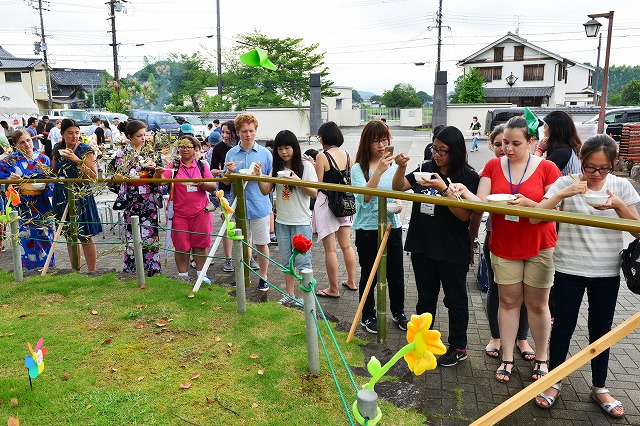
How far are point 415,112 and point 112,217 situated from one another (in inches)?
1294

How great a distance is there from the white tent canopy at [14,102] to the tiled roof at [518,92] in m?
36.9

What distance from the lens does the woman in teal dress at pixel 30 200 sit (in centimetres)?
582

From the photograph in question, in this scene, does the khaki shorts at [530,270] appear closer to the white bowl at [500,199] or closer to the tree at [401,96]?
the white bowl at [500,199]

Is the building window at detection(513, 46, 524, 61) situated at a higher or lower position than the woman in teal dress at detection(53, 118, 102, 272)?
higher

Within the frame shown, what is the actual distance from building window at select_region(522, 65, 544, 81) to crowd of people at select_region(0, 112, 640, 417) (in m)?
47.5

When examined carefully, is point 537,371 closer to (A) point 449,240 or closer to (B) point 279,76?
(A) point 449,240

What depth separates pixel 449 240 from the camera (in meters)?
3.49

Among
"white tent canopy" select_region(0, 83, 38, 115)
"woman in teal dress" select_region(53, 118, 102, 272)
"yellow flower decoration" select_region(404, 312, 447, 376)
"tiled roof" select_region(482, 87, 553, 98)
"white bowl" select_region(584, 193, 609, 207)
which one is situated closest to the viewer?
"yellow flower decoration" select_region(404, 312, 447, 376)

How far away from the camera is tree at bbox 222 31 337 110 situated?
1352 inches

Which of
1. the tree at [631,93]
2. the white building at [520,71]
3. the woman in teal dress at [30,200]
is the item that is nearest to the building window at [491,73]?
the white building at [520,71]

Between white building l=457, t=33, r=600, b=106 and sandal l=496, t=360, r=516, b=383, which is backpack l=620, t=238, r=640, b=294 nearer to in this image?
sandal l=496, t=360, r=516, b=383

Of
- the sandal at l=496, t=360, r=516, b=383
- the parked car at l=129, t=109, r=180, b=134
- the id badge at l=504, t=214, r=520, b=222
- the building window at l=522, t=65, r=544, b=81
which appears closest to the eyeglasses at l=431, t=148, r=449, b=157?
the id badge at l=504, t=214, r=520, b=222

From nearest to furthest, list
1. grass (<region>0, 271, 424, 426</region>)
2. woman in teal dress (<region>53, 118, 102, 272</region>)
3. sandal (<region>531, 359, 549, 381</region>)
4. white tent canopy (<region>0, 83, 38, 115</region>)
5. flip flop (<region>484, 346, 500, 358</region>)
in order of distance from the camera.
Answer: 1. grass (<region>0, 271, 424, 426</region>)
2. sandal (<region>531, 359, 549, 381</region>)
3. flip flop (<region>484, 346, 500, 358</region>)
4. woman in teal dress (<region>53, 118, 102, 272</region>)
5. white tent canopy (<region>0, 83, 38, 115</region>)

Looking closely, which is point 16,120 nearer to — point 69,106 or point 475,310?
point 475,310
